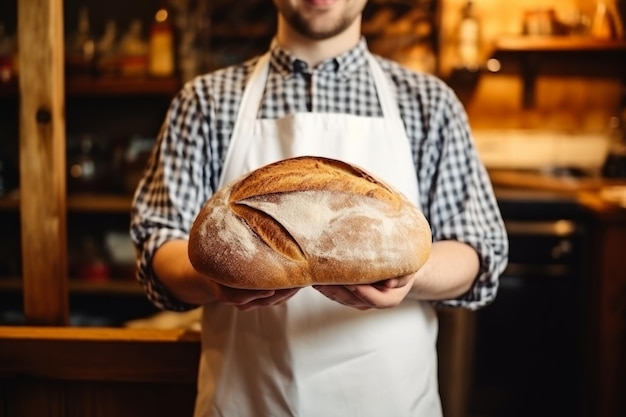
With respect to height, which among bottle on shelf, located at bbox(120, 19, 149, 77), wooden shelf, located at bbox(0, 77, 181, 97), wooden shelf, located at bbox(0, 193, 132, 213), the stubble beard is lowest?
wooden shelf, located at bbox(0, 193, 132, 213)

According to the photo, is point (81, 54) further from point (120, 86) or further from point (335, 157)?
point (335, 157)

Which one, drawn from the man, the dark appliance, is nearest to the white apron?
the man

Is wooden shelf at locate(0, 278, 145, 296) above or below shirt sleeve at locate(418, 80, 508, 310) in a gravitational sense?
below

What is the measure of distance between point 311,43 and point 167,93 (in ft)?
5.53

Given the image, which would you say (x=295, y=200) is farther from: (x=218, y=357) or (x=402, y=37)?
(x=402, y=37)

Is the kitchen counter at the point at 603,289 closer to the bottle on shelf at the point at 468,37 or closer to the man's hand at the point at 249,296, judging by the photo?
the bottle on shelf at the point at 468,37

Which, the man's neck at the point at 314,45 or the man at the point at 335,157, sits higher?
the man's neck at the point at 314,45

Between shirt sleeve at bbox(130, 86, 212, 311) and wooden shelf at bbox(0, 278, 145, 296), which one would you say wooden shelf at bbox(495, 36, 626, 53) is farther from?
shirt sleeve at bbox(130, 86, 212, 311)

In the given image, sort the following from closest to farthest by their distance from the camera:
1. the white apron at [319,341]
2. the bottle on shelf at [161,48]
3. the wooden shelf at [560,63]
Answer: the white apron at [319,341] < the bottle on shelf at [161,48] < the wooden shelf at [560,63]

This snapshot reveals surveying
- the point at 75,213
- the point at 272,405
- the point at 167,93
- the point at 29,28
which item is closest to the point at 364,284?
the point at 272,405

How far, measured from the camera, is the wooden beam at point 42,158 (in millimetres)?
1324

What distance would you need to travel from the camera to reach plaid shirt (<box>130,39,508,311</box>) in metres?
1.16

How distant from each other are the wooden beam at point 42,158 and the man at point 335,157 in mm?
285

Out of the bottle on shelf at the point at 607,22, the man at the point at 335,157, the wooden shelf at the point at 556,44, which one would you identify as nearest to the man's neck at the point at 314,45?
the man at the point at 335,157
